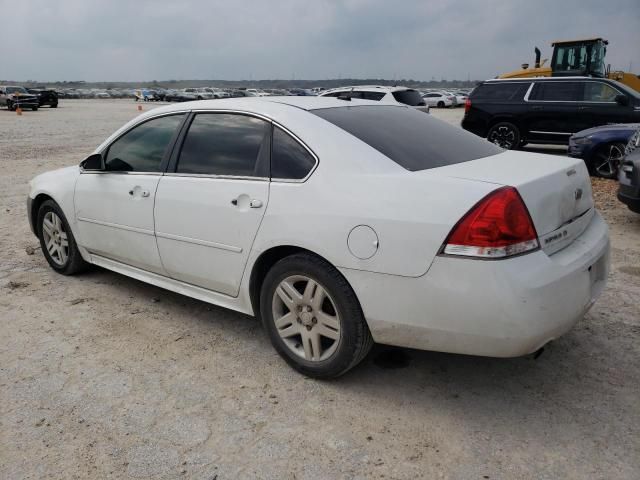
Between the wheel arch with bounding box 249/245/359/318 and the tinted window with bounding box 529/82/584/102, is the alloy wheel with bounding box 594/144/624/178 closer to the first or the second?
the tinted window with bounding box 529/82/584/102

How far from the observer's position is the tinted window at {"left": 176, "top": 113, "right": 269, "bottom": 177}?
3336 millimetres

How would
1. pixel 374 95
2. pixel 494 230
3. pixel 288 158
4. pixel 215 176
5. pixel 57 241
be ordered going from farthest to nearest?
pixel 374 95 < pixel 57 241 < pixel 215 176 < pixel 288 158 < pixel 494 230

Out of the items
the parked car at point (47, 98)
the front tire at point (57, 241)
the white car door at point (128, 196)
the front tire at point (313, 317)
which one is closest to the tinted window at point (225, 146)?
the white car door at point (128, 196)

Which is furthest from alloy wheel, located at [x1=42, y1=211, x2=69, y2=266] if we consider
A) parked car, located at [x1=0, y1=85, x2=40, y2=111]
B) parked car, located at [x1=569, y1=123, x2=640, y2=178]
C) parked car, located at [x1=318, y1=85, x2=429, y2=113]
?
parked car, located at [x1=0, y1=85, x2=40, y2=111]

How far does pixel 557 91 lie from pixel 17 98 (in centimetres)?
3178

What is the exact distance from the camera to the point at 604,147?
30.7 feet

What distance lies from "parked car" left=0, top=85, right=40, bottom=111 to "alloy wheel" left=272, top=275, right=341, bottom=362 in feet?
117

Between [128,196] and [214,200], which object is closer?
[214,200]

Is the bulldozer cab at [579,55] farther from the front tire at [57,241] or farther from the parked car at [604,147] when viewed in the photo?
the front tire at [57,241]

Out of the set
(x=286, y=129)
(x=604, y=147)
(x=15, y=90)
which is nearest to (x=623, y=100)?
(x=604, y=147)

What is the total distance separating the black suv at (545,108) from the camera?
11.8 m

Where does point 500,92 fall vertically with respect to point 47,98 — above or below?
above

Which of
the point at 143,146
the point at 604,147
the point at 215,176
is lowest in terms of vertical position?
the point at 604,147

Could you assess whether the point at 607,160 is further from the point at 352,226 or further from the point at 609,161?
the point at 352,226
